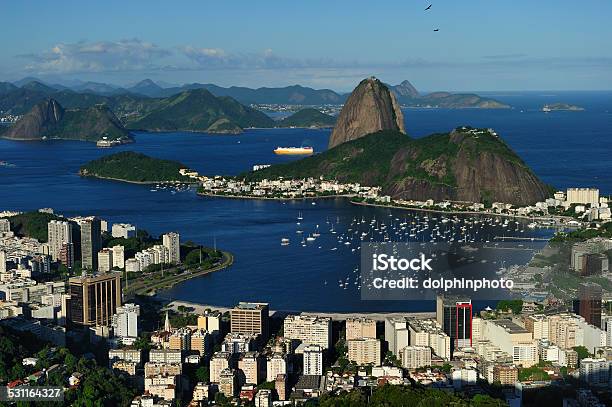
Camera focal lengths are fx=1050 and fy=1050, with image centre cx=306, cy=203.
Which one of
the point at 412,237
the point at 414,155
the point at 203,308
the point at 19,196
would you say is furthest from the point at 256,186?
the point at 203,308

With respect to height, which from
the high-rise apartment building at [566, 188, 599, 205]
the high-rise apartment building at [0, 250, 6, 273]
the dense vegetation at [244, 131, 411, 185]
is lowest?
the high-rise apartment building at [0, 250, 6, 273]

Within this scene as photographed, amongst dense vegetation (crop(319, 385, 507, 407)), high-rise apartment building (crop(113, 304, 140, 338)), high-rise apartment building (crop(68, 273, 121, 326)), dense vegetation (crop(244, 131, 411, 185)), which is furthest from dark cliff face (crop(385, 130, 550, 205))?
dense vegetation (crop(319, 385, 507, 407))

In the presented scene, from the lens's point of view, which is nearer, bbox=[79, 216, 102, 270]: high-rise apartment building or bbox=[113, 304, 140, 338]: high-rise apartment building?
bbox=[113, 304, 140, 338]: high-rise apartment building

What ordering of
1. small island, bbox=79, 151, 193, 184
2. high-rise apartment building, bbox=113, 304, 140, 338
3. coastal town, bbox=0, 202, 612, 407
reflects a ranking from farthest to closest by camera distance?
small island, bbox=79, 151, 193, 184
high-rise apartment building, bbox=113, 304, 140, 338
coastal town, bbox=0, 202, 612, 407

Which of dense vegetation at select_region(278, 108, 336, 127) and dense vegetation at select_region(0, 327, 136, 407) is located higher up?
dense vegetation at select_region(278, 108, 336, 127)

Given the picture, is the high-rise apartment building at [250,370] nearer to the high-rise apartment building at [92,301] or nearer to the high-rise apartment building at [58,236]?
the high-rise apartment building at [92,301]

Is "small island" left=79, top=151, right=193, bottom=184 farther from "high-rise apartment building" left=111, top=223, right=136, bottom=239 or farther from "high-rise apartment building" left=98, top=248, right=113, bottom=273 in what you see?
"high-rise apartment building" left=98, top=248, right=113, bottom=273

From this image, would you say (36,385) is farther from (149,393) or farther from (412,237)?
(412,237)
